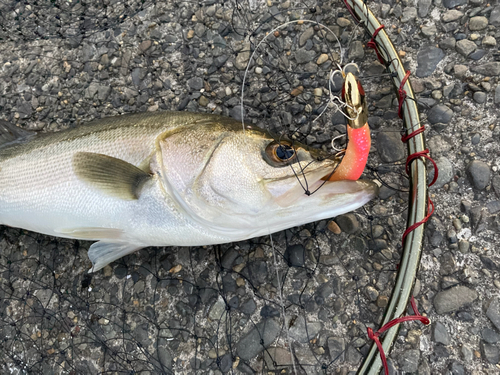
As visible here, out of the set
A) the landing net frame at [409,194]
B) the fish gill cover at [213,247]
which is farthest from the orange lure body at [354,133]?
the fish gill cover at [213,247]

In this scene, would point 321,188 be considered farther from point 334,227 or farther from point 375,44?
point 375,44

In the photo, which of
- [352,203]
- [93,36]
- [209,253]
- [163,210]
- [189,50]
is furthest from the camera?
[93,36]

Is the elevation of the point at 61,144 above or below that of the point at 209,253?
above

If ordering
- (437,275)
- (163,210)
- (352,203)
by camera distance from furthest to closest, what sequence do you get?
(437,275), (163,210), (352,203)

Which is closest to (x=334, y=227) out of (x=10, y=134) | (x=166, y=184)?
(x=166, y=184)

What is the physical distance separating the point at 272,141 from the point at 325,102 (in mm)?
783

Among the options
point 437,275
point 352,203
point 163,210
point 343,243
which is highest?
point 352,203

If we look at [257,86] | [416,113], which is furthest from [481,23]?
[257,86]

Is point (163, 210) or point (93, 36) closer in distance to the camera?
point (163, 210)

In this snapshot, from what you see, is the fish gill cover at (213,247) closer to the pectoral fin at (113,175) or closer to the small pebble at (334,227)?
the small pebble at (334,227)

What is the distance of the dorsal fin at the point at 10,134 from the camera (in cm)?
241

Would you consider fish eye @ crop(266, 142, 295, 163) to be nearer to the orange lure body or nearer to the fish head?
the fish head

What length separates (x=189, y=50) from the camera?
100 inches

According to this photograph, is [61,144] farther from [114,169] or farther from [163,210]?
[163,210]
